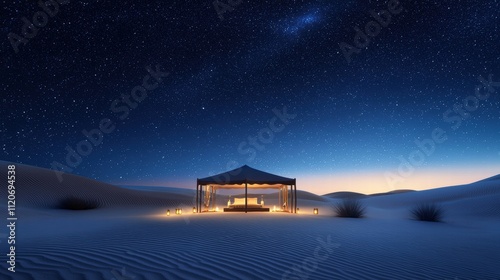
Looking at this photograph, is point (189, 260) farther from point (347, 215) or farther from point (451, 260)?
point (347, 215)

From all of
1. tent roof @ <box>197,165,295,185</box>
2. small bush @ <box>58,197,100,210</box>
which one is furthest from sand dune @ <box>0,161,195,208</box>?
tent roof @ <box>197,165,295,185</box>

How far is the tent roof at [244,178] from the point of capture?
18578 mm

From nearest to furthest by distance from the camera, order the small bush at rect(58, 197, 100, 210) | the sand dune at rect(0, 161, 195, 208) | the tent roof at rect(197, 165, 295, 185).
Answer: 1. the tent roof at rect(197, 165, 295, 185)
2. the small bush at rect(58, 197, 100, 210)
3. the sand dune at rect(0, 161, 195, 208)

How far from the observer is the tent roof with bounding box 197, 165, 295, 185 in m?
18.6

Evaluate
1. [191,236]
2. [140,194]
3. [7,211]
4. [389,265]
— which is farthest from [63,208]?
[389,265]

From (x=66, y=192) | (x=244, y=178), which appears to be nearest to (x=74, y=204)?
(x=66, y=192)

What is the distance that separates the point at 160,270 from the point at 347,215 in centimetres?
1300

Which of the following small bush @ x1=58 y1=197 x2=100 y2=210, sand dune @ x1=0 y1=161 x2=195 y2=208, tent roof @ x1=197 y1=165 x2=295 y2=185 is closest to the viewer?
tent roof @ x1=197 y1=165 x2=295 y2=185

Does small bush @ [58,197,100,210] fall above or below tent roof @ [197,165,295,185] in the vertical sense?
below

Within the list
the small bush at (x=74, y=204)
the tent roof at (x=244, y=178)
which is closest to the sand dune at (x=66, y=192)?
the small bush at (x=74, y=204)

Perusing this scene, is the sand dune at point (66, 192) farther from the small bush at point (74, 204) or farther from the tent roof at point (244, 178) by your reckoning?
the tent roof at point (244, 178)

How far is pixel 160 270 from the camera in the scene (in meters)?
4.21

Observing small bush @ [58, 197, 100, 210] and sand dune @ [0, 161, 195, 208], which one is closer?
small bush @ [58, 197, 100, 210]

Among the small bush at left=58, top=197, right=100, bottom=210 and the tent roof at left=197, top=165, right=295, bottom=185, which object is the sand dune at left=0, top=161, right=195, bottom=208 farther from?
the tent roof at left=197, top=165, right=295, bottom=185
